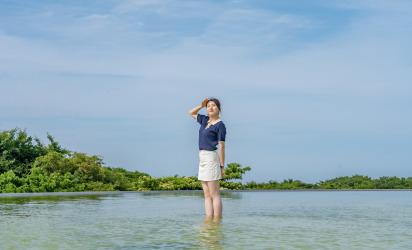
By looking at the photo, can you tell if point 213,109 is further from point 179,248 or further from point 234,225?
point 179,248

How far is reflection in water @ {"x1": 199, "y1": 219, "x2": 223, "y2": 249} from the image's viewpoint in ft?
21.0

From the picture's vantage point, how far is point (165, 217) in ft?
34.7

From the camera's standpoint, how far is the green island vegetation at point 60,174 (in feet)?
79.0

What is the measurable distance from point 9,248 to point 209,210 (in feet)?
14.1

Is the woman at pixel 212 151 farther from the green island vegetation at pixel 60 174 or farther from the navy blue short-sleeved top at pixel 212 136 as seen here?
the green island vegetation at pixel 60 174

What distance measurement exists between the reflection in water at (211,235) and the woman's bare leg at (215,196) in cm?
49

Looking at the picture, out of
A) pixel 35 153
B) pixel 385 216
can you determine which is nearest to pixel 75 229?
pixel 385 216

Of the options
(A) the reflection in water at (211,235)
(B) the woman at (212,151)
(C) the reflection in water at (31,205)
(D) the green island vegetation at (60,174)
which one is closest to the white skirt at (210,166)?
(B) the woman at (212,151)

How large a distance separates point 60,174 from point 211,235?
19.4 meters

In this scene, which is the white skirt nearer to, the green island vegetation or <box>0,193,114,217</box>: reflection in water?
<box>0,193,114,217</box>: reflection in water

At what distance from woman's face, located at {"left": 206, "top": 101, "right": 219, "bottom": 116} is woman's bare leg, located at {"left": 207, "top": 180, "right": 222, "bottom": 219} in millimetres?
1126

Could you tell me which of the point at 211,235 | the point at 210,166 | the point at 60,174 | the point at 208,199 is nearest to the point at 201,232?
the point at 211,235

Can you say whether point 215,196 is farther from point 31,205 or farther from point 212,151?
point 31,205

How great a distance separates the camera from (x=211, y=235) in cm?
733
